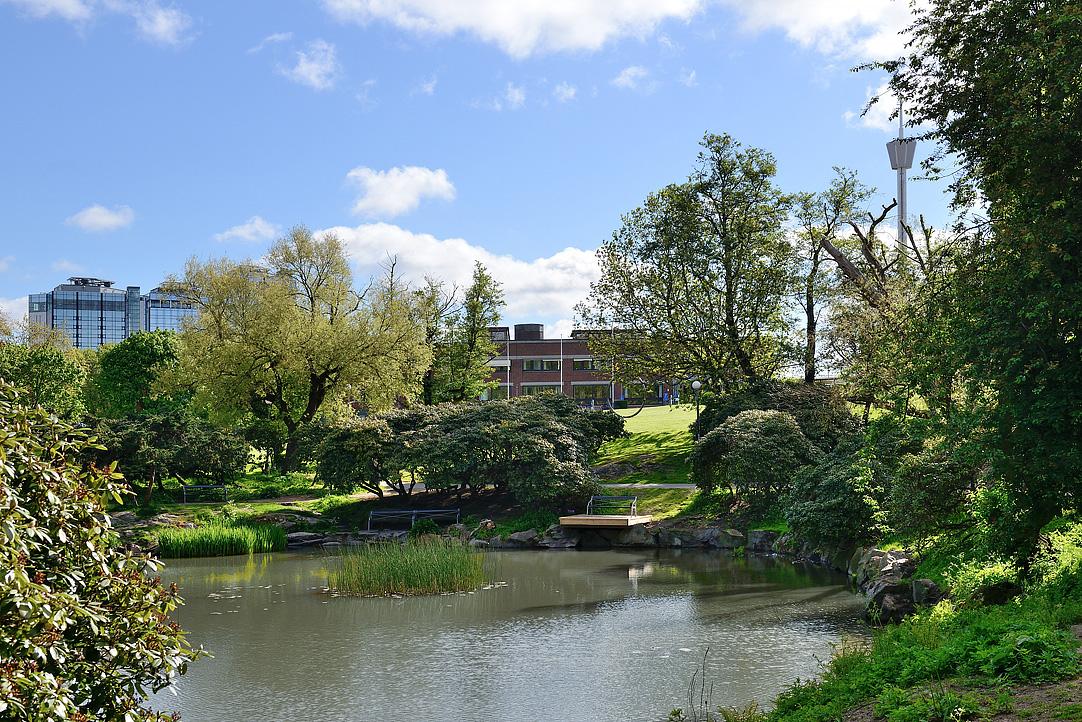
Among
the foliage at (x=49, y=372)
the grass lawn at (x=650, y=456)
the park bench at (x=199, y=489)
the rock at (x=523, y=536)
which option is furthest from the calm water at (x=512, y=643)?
the foliage at (x=49, y=372)

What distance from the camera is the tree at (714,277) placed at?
33.0 m

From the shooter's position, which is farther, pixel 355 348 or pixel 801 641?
pixel 355 348

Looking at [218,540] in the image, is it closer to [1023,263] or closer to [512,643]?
[512,643]

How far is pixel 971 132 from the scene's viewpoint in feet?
37.8

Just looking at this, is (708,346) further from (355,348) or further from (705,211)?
(355,348)

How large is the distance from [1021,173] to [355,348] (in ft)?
89.6

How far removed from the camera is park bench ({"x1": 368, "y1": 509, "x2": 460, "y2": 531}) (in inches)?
1085

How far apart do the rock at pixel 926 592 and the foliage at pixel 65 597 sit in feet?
34.9

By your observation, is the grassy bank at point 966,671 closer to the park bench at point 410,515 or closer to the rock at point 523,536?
the rock at point 523,536

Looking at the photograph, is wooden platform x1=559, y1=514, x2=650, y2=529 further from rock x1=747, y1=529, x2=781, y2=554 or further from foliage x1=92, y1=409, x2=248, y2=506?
foliage x1=92, y1=409, x2=248, y2=506

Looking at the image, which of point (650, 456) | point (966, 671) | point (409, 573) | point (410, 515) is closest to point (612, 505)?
point (410, 515)

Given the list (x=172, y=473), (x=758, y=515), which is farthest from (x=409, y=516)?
(x=758, y=515)

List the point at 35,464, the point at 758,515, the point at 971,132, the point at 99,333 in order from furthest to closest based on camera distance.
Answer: the point at 99,333 < the point at 758,515 < the point at 971,132 < the point at 35,464

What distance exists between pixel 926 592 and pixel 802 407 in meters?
15.7
